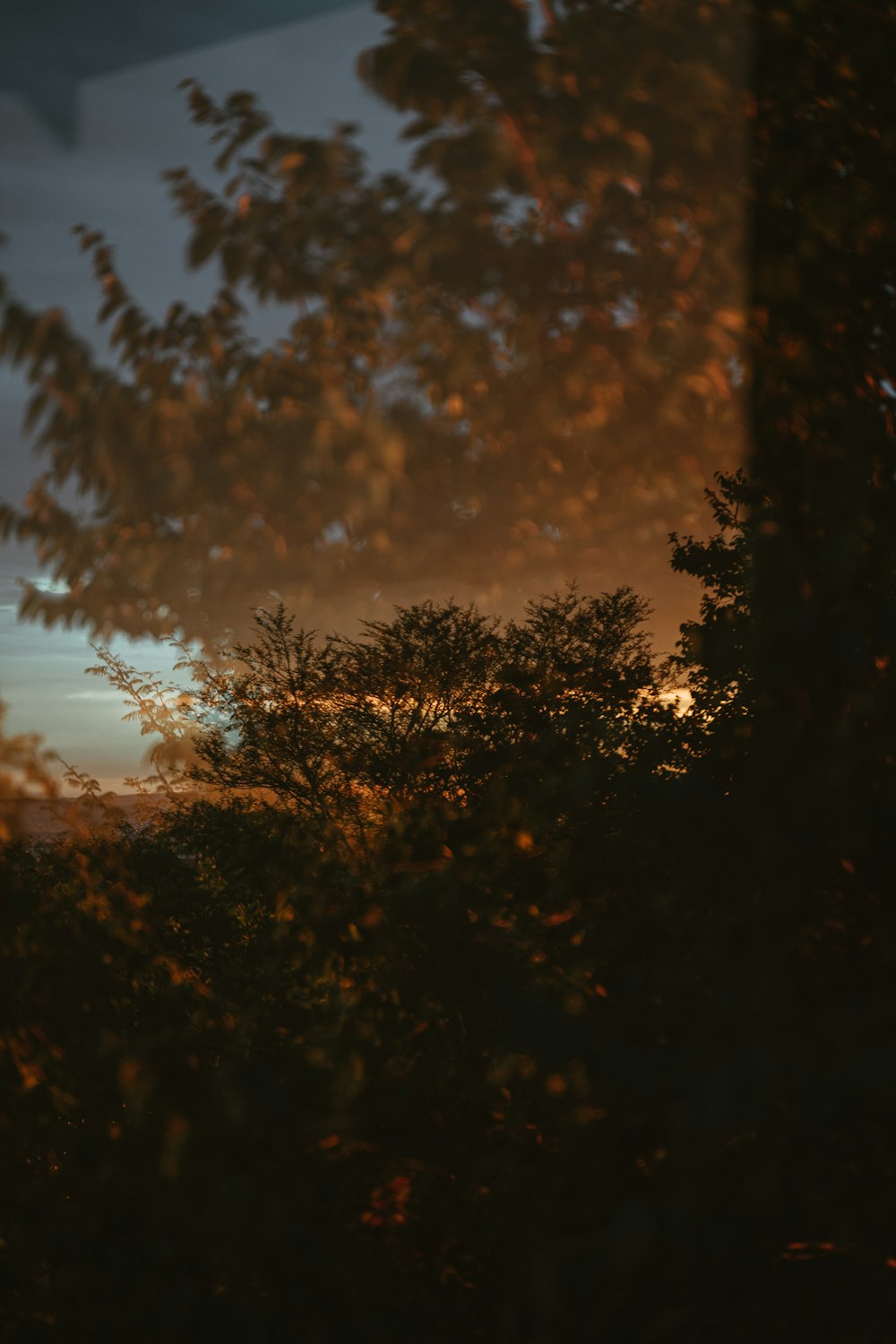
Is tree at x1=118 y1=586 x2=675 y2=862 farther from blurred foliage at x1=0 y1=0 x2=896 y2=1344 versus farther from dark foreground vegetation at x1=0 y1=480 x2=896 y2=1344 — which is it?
blurred foliage at x1=0 y1=0 x2=896 y2=1344

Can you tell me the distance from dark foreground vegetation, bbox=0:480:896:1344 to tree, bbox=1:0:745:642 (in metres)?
1.18

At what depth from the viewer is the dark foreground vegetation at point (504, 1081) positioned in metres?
3.05

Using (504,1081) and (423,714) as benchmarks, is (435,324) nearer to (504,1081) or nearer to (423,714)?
(504,1081)

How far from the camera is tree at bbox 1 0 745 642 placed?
4.48m

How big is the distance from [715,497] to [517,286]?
2.08 metres

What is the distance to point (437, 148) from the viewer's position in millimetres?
4750

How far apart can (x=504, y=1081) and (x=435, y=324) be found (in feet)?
10.6

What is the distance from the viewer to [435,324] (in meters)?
4.82

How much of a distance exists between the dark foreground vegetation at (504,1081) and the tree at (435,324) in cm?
118

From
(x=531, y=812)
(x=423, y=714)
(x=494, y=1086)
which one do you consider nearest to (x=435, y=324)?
(x=531, y=812)

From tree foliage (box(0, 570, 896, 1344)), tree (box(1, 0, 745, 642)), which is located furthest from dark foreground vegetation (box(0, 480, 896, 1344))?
tree (box(1, 0, 745, 642))

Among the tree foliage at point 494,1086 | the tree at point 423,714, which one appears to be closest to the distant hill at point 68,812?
the tree foliage at point 494,1086

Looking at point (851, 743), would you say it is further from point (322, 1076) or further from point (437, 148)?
point (437, 148)

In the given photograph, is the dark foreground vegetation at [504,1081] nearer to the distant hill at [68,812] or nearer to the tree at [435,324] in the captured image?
the distant hill at [68,812]
